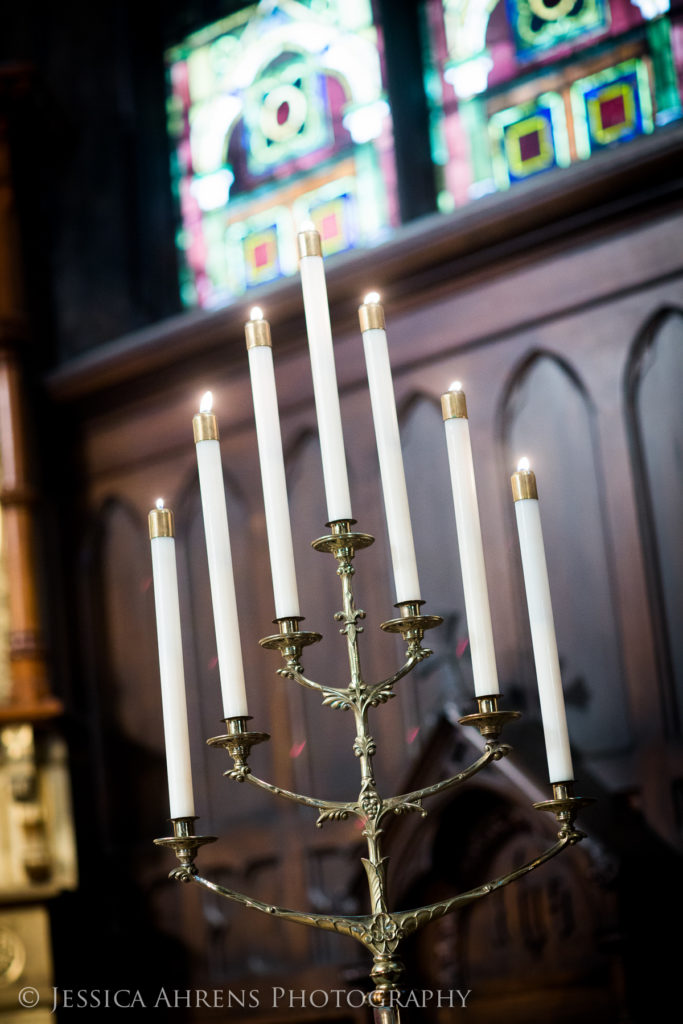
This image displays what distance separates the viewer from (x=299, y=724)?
4.09m

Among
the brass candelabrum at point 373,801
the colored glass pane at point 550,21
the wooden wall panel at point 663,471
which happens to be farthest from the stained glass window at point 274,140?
the brass candelabrum at point 373,801

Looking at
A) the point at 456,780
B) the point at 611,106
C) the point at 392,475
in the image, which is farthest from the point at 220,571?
the point at 611,106

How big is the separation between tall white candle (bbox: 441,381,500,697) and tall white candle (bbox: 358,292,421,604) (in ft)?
0.22

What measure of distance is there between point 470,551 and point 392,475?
0.14 m

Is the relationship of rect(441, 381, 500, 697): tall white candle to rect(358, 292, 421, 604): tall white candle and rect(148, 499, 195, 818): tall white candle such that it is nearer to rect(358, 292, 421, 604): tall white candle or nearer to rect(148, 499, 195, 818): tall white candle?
rect(358, 292, 421, 604): tall white candle

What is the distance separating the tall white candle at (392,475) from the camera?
179 cm

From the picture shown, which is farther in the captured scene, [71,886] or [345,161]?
[345,161]

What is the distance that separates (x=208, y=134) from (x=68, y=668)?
1.96m

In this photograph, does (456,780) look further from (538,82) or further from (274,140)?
(274,140)

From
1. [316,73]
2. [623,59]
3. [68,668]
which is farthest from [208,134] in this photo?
[68,668]

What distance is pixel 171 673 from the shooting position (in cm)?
188

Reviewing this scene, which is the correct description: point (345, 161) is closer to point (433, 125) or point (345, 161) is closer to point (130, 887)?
point (433, 125)

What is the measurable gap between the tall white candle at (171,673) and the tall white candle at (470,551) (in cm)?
39

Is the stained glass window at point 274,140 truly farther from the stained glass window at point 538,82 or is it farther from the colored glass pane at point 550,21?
the colored glass pane at point 550,21
